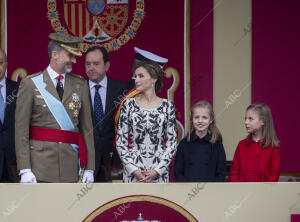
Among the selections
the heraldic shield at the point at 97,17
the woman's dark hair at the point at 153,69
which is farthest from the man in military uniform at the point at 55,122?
the heraldic shield at the point at 97,17

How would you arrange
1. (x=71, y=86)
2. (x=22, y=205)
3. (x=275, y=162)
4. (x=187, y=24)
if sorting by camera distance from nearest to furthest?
(x=22, y=205) < (x=71, y=86) < (x=275, y=162) < (x=187, y=24)

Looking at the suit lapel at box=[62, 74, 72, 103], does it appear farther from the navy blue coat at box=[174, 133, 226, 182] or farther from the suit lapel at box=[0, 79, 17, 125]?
the navy blue coat at box=[174, 133, 226, 182]

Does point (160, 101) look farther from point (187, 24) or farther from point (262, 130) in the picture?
point (187, 24)

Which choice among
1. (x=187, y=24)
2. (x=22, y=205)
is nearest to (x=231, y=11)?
(x=187, y=24)

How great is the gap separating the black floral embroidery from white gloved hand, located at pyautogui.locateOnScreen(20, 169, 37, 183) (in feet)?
2.15

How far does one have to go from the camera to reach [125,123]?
3900 mm

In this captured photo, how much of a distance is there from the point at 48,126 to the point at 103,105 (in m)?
1.21

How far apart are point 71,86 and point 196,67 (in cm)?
193

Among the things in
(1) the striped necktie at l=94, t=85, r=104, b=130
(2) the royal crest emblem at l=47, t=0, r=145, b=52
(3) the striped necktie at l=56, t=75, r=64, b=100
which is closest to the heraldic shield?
(2) the royal crest emblem at l=47, t=0, r=145, b=52

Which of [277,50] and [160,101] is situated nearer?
[160,101]

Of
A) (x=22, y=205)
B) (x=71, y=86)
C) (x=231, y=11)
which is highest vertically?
(x=231, y=11)

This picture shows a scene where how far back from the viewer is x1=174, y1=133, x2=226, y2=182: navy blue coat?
4035mm

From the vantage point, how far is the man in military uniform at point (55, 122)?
361cm

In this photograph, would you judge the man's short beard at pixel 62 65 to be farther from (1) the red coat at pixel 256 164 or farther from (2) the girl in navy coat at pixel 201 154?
(1) the red coat at pixel 256 164
